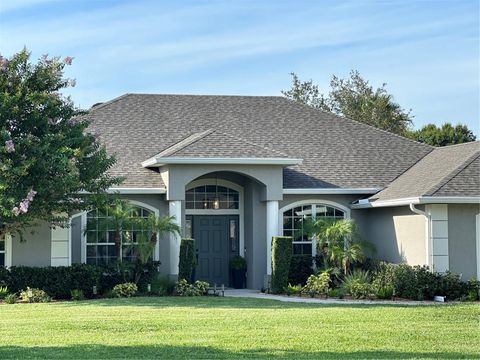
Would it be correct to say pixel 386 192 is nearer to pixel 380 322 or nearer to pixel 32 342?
pixel 380 322

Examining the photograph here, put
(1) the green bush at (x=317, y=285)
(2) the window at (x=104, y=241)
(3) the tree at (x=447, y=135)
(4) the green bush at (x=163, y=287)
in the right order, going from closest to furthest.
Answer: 1. (4) the green bush at (x=163, y=287)
2. (1) the green bush at (x=317, y=285)
3. (2) the window at (x=104, y=241)
4. (3) the tree at (x=447, y=135)

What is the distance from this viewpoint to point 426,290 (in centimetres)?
2161

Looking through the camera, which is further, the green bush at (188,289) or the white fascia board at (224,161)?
the white fascia board at (224,161)

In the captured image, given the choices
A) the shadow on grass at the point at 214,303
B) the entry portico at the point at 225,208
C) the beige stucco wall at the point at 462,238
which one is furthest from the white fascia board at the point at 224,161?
the beige stucco wall at the point at 462,238

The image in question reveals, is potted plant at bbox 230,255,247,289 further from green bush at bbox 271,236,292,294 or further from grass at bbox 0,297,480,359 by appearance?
grass at bbox 0,297,480,359

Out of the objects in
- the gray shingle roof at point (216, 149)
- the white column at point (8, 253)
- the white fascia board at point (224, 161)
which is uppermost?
the gray shingle roof at point (216, 149)

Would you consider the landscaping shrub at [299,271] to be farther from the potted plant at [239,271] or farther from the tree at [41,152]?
the tree at [41,152]

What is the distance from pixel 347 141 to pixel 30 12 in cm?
1419

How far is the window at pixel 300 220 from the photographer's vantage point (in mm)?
25859

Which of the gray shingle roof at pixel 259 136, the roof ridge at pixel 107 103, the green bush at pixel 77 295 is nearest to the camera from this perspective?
the green bush at pixel 77 295

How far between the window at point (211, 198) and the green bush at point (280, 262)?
3.08 m

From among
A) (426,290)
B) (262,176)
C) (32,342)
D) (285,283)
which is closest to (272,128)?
(262,176)

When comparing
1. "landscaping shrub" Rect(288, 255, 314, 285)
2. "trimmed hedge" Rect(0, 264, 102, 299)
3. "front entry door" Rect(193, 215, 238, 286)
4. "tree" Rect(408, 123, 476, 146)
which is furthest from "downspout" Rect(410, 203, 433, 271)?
"tree" Rect(408, 123, 476, 146)

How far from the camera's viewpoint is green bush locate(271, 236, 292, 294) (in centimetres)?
2372
